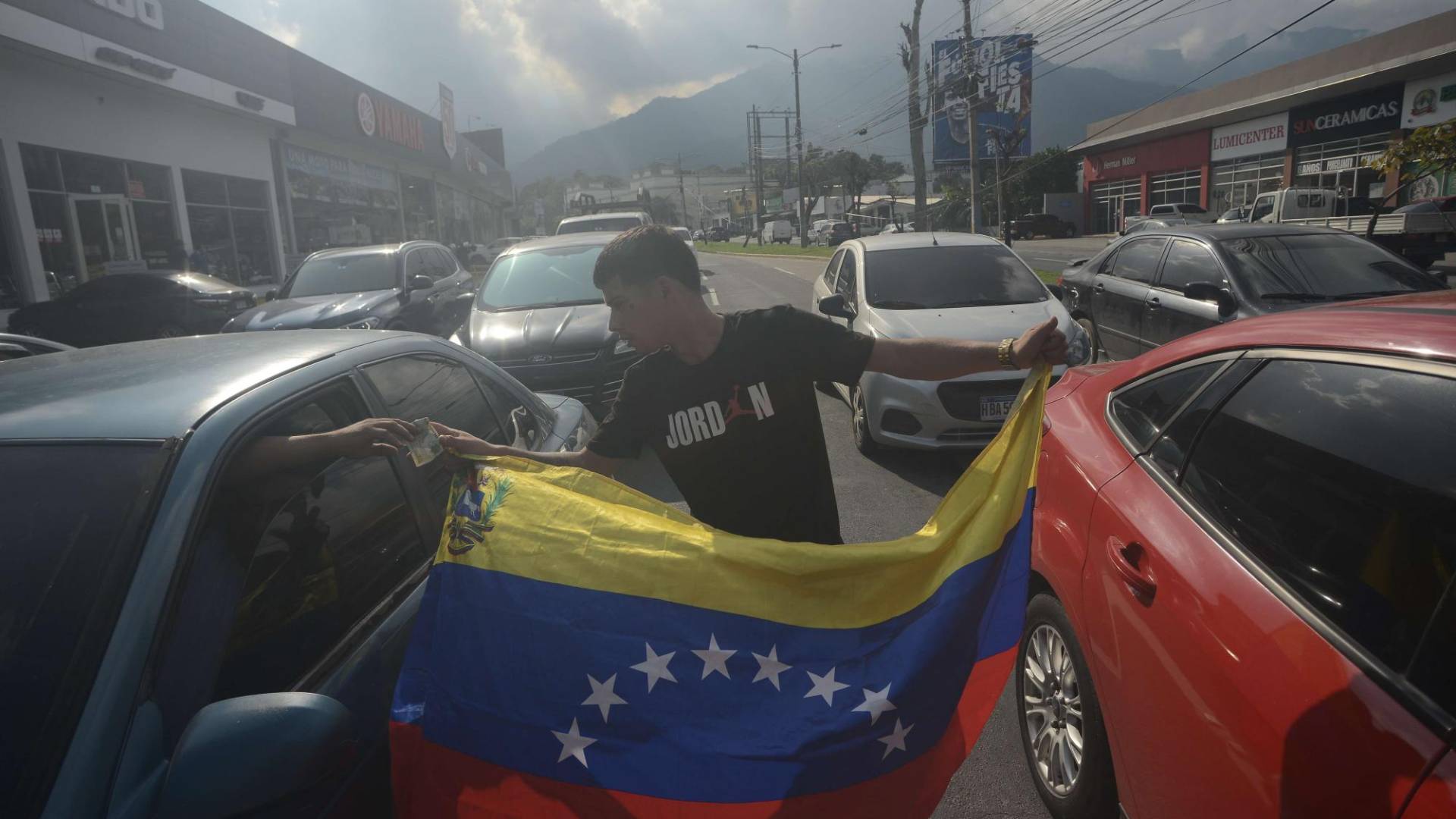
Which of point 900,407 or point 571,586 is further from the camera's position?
point 900,407

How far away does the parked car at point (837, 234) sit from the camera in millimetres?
55625

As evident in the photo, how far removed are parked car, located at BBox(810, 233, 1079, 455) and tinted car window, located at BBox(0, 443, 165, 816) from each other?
4.02m

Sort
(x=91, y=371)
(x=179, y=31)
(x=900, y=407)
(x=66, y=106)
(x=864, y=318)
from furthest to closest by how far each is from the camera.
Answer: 1. (x=179, y=31)
2. (x=66, y=106)
3. (x=864, y=318)
4. (x=900, y=407)
5. (x=91, y=371)

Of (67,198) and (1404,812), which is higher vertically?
(67,198)

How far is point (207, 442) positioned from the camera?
1.83 meters

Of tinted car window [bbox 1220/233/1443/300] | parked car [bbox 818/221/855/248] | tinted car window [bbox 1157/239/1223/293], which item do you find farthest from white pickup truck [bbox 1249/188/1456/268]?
parked car [bbox 818/221/855/248]

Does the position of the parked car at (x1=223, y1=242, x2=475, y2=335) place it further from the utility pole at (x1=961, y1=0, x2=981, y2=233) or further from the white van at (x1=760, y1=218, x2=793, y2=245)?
the white van at (x1=760, y1=218, x2=793, y2=245)

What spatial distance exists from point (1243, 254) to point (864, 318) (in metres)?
3.35

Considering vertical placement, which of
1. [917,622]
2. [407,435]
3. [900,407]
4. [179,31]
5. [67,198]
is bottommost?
[900,407]

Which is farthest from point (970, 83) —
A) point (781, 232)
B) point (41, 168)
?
point (781, 232)

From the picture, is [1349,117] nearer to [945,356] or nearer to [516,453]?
[945,356]

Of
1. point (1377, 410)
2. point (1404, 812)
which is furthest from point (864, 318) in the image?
point (1404, 812)

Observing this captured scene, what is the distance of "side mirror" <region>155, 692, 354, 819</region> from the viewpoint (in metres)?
1.38

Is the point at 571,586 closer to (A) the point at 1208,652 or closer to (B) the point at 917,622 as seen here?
(B) the point at 917,622
